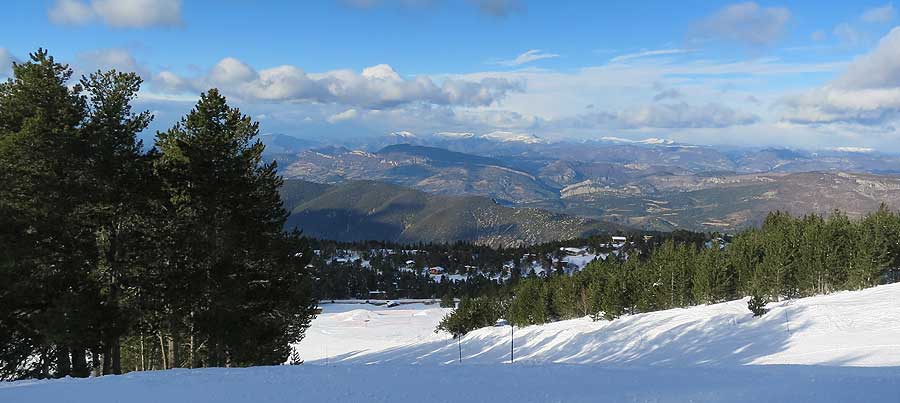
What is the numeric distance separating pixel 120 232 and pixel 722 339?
33572 millimetres

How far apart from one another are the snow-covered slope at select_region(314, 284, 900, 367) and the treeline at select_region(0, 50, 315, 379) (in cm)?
1737

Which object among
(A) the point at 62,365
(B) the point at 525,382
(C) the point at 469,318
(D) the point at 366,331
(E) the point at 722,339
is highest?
(B) the point at 525,382

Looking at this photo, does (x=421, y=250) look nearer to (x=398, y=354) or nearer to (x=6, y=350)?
(x=398, y=354)

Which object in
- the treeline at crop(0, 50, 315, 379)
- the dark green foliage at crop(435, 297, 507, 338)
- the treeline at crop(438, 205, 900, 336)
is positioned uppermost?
the treeline at crop(0, 50, 315, 379)

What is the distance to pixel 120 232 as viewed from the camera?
57.6 feet

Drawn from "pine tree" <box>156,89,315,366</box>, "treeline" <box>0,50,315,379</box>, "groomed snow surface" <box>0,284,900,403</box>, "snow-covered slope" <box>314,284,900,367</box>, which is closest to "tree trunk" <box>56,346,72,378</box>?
"treeline" <box>0,50,315,379</box>

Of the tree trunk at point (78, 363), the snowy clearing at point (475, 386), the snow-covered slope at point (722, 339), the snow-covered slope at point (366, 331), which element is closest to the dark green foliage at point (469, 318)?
the snow-covered slope at point (366, 331)

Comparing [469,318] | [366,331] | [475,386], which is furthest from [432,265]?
[475,386]

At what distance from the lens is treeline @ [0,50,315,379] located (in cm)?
1631

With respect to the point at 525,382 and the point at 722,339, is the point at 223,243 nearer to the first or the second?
the point at 525,382

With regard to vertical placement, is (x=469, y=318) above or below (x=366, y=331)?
above

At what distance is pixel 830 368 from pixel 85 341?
72.9 ft

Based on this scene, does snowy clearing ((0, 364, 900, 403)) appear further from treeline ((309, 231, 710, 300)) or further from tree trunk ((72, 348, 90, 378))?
treeline ((309, 231, 710, 300))

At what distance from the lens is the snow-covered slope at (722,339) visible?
75.5ft
